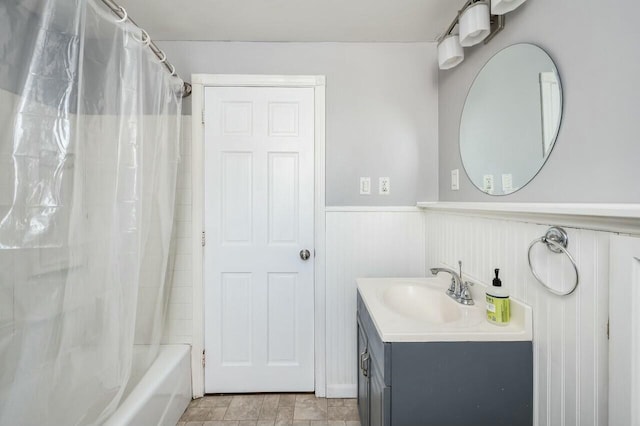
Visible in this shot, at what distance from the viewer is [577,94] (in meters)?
0.88

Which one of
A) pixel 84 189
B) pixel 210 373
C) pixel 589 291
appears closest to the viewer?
pixel 589 291

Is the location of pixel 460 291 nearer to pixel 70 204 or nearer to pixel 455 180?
pixel 455 180

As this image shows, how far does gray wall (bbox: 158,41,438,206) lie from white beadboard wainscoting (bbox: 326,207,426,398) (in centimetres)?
10

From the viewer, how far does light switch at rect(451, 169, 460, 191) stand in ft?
5.27

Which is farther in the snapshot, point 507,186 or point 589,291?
point 507,186

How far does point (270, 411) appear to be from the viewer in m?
1.65

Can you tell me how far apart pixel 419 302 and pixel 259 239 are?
41.0 inches

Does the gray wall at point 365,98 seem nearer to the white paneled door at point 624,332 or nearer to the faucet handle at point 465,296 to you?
the faucet handle at point 465,296

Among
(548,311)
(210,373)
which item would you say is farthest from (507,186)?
(210,373)

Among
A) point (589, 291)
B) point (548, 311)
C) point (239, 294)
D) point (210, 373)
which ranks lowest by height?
point (210, 373)

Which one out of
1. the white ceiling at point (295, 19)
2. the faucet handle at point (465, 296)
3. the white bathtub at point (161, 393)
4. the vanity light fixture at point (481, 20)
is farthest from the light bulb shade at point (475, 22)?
the white bathtub at point (161, 393)

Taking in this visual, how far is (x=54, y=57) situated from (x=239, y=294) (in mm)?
1438

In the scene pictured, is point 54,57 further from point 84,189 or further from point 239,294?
point 239,294

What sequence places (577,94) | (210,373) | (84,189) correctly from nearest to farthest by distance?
(577,94)
(84,189)
(210,373)
